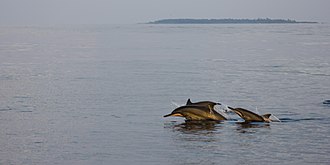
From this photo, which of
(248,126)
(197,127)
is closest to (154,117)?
(197,127)

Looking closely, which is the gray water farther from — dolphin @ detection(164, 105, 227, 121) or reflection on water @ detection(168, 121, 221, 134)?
dolphin @ detection(164, 105, 227, 121)

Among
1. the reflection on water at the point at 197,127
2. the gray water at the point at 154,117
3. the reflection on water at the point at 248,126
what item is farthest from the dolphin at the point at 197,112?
the reflection on water at the point at 248,126

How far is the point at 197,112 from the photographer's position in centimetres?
2094

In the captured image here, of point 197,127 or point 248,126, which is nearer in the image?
point 197,127

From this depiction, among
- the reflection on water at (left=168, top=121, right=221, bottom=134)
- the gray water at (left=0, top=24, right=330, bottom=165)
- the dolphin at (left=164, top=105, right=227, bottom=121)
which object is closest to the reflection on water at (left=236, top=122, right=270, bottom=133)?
the gray water at (left=0, top=24, right=330, bottom=165)

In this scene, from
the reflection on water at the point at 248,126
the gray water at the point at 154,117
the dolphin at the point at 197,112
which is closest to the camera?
the gray water at the point at 154,117

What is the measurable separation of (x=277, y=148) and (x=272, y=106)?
8095mm

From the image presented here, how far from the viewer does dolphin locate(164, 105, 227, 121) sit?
2084 centimetres

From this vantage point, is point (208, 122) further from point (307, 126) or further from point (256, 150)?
point (256, 150)

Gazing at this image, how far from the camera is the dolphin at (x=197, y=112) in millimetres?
20844

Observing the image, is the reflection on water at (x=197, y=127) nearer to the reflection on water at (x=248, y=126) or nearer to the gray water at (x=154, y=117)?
the gray water at (x=154, y=117)

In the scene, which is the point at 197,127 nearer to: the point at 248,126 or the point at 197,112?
the point at 197,112

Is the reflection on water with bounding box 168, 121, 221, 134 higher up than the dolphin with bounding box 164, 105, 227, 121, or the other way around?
the dolphin with bounding box 164, 105, 227, 121

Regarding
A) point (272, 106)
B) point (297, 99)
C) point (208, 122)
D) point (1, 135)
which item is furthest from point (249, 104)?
point (1, 135)
